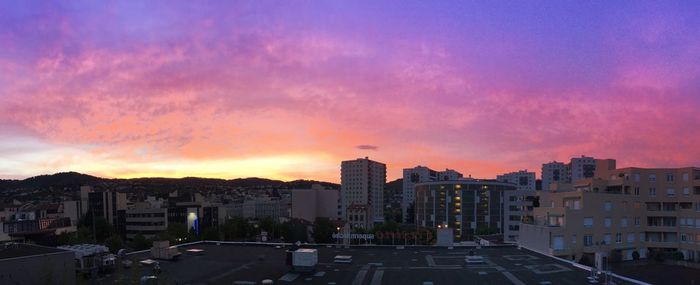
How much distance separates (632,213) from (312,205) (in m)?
113

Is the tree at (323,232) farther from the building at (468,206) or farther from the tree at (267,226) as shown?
the building at (468,206)

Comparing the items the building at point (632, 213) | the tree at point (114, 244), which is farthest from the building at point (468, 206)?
the tree at point (114, 244)

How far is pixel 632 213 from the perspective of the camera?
2995 inches

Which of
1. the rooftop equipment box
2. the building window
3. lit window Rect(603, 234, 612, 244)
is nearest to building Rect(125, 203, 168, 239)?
the building window

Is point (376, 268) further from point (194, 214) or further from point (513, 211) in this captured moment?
point (194, 214)

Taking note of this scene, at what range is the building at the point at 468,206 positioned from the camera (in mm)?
150000

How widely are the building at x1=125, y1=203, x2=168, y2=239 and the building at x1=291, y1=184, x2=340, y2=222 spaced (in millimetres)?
51455

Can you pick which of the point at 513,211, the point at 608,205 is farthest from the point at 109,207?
the point at 608,205

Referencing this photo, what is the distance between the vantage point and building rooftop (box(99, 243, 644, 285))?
37250mm

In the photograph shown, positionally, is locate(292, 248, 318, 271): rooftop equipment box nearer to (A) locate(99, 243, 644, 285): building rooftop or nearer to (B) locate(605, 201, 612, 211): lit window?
(A) locate(99, 243, 644, 285): building rooftop

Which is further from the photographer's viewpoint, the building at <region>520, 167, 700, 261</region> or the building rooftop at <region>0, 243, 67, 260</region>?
the building at <region>520, 167, 700, 261</region>

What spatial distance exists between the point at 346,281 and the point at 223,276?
9494 millimetres

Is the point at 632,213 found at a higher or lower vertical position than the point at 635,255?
higher

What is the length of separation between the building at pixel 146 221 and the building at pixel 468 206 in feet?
244
